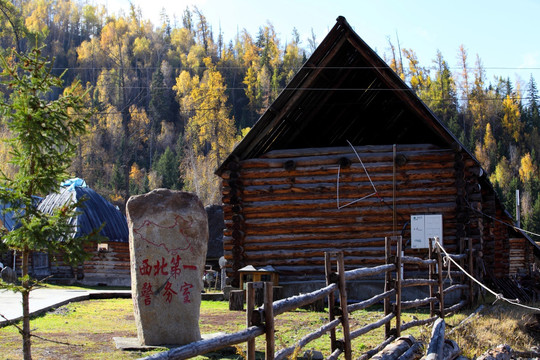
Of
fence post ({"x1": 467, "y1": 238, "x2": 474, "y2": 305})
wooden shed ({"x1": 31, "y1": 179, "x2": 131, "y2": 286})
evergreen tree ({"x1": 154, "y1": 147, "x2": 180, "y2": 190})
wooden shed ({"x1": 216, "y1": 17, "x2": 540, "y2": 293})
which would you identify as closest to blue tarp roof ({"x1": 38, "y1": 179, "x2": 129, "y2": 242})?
wooden shed ({"x1": 31, "y1": 179, "x2": 131, "y2": 286})

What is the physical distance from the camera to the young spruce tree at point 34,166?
791 cm

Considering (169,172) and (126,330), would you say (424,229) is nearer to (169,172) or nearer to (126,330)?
(126,330)

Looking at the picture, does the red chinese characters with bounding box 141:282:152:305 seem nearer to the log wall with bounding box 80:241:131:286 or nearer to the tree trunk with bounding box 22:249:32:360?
the tree trunk with bounding box 22:249:32:360

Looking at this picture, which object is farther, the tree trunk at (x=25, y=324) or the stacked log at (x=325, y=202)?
the stacked log at (x=325, y=202)

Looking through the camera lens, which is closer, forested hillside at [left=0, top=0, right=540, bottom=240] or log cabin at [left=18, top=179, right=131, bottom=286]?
log cabin at [left=18, top=179, right=131, bottom=286]

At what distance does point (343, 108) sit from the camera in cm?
1950

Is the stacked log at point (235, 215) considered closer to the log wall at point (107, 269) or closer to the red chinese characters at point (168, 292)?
the red chinese characters at point (168, 292)

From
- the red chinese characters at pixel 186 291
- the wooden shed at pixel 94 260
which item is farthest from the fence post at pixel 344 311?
the wooden shed at pixel 94 260

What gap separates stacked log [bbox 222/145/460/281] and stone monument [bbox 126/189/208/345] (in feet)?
25.4

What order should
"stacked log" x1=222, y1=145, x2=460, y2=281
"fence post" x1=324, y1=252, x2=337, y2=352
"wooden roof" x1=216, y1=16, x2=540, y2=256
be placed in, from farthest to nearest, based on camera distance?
1. "stacked log" x1=222, y1=145, x2=460, y2=281
2. "wooden roof" x1=216, y1=16, x2=540, y2=256
3. "fence post" x1=324, y1=252, x2=337, y2=352

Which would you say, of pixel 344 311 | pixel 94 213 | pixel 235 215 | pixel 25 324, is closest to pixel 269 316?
pixel 344 311

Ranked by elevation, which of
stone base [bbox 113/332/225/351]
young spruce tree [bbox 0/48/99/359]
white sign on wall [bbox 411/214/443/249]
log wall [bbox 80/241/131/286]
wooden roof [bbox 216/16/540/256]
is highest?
wooden roof [bbox 216/16/540/256]

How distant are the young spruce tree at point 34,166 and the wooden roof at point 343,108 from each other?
8.69m

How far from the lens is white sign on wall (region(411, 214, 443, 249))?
16.5 metres
